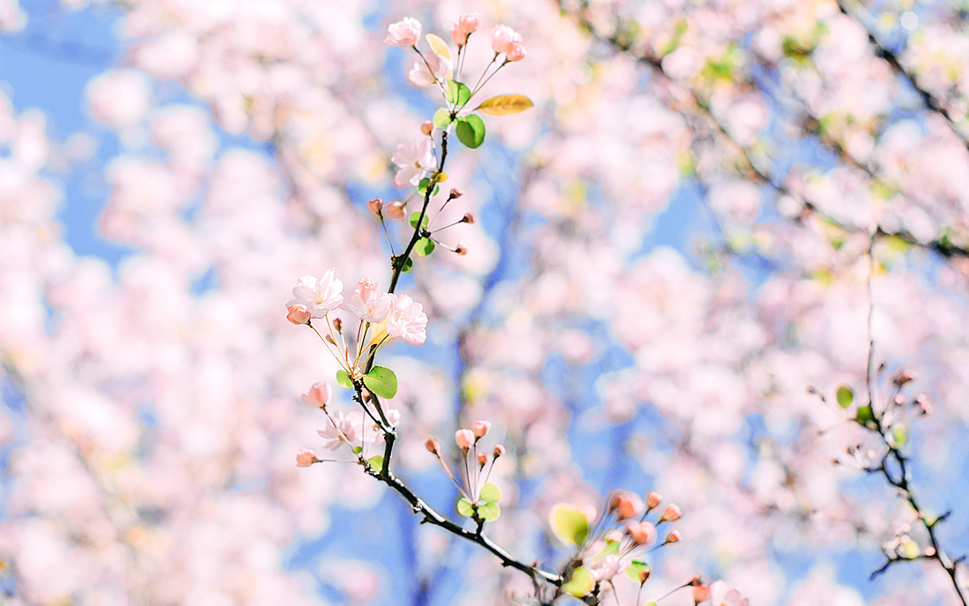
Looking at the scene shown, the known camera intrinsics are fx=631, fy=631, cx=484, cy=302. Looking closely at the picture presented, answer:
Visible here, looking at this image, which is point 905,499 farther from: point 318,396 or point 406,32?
point 406,32

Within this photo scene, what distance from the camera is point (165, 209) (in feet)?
29.0

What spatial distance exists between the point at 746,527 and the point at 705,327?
203cm

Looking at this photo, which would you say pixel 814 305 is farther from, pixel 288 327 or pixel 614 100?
pixel 288 327

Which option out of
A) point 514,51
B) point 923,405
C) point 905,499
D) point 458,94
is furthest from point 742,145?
point 458,94

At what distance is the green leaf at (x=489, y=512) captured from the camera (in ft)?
3.75

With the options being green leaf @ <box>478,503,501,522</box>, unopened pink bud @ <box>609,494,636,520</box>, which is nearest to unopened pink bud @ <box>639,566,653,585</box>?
unopened pink bud @ <box>609,494,636,520</box>

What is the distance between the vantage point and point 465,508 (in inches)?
45.3

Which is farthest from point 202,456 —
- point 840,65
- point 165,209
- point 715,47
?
point 840,65

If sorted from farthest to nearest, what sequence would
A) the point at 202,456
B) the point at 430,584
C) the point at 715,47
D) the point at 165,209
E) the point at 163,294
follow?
the point at 165,209, the point at 163,294, the point at 202,456, the point at 430,584, the point at 715,47

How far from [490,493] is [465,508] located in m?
0.06

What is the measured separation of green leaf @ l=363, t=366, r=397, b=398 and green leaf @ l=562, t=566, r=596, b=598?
1.57 ft

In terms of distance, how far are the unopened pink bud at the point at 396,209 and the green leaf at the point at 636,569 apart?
804 mm

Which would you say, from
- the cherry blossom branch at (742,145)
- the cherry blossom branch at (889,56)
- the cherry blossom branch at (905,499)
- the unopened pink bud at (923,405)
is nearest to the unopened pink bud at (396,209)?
the cherry blossom branch at (905,499)

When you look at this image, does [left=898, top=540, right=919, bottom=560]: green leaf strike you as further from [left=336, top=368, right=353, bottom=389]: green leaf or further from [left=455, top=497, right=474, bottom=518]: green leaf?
[left=336, top=368, right=353, bottom=389]: green leaf
